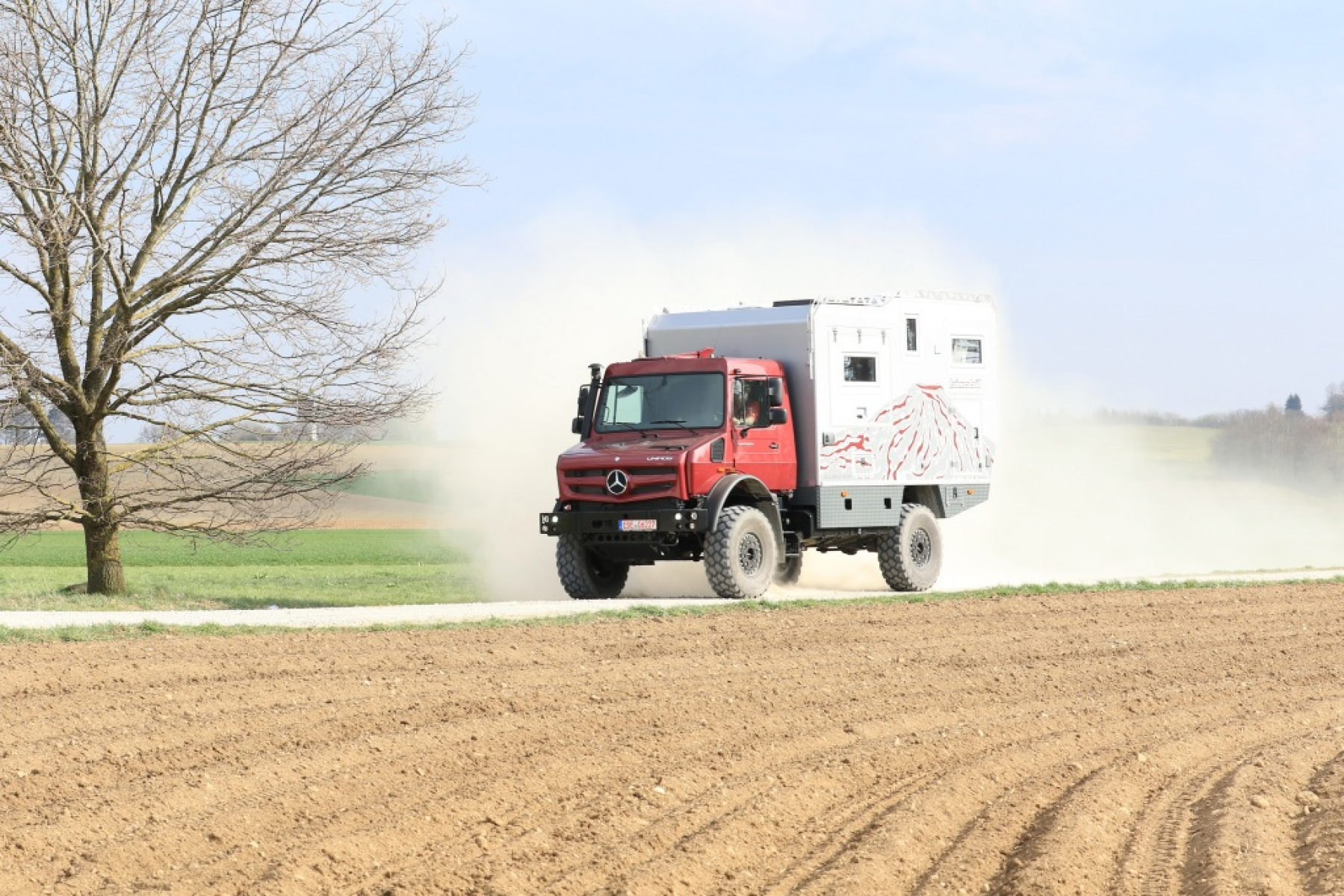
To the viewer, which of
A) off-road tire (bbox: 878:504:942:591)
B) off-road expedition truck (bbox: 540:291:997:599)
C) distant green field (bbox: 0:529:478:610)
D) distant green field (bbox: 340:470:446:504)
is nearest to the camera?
off-road expedition truck (bbox: 540:291:997:599)

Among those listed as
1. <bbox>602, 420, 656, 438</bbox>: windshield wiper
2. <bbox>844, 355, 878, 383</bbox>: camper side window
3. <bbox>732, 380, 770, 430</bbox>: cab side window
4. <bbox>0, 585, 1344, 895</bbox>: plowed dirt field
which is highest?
<bbox>844, 355, 878, 383</bbox>: camper side window

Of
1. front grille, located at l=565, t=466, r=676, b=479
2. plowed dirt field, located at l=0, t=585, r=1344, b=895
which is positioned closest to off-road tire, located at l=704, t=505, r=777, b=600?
front grille, located at l=565, t=466, r=676, b=479

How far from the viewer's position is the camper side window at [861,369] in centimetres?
2245

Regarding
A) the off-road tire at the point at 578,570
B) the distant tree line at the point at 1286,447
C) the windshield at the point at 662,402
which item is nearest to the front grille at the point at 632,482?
the windshield at the point at 662,402

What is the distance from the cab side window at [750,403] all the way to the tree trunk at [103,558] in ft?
28.5

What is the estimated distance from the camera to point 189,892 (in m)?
7.25

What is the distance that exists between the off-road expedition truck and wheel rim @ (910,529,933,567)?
2 centimetres

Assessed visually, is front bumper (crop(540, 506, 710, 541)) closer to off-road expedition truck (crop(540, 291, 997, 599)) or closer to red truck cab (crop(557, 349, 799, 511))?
off-road expedition truck (crop(540, 291, 997, 599))

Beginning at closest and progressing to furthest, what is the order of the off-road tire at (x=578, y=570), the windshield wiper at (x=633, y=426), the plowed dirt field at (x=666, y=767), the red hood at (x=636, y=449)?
the plowed dirt field at (x=666, y=767)
the red hood at (x=636, y=449)
the windshield wiper at (x=633, y=426)
the off-road tire at (x=578, y=570)

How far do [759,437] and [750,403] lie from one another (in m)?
0.47

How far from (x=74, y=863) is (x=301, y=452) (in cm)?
1549

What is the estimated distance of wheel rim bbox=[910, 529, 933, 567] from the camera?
946 inches

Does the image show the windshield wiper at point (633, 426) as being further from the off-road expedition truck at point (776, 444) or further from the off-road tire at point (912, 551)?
the off-road tire at point (912, 551)

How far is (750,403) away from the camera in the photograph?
21.2m
